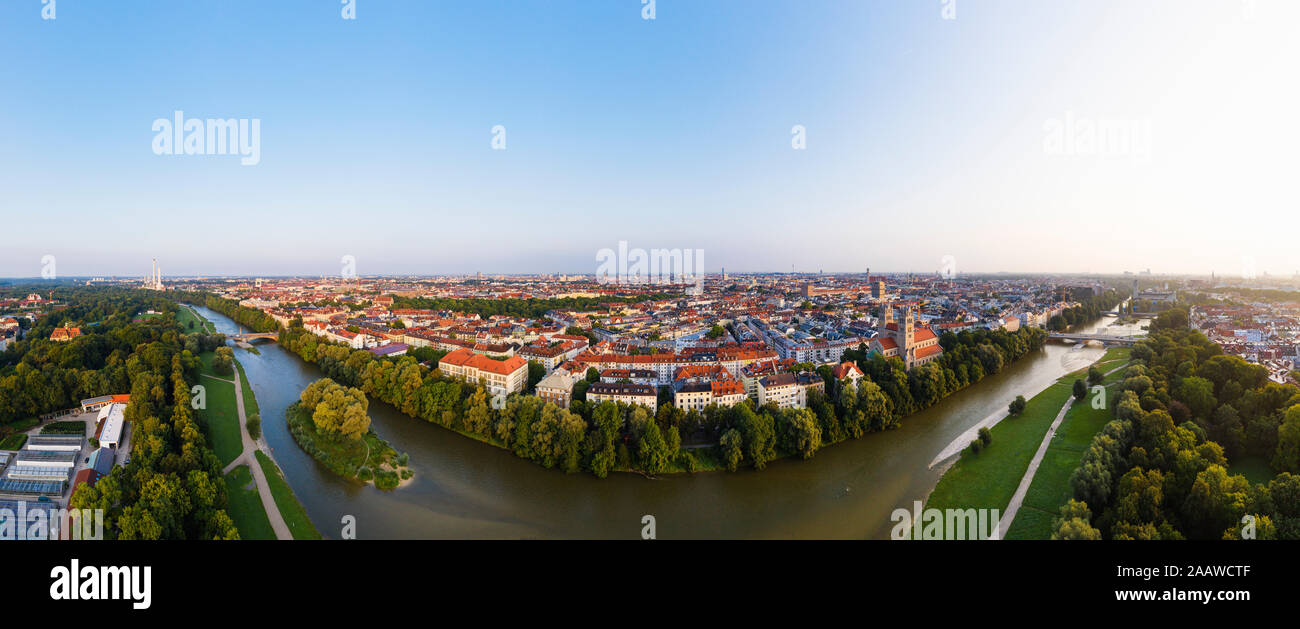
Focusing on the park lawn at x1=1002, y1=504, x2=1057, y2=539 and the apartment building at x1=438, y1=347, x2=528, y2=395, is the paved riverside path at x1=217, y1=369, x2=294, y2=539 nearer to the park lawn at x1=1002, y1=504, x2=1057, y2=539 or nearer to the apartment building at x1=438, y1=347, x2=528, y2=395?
the apartment building at x1=438, y1=347, x2=528, y2=395

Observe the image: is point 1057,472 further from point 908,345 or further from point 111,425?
point 111,425

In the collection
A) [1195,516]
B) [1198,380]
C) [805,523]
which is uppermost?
[1198,380]
